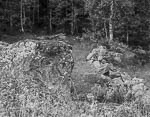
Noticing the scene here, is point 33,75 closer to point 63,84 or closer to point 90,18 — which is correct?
point 63,84

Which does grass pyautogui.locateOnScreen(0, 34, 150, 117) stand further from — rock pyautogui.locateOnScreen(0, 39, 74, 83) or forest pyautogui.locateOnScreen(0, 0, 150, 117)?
rock pyautogui.locateOnScreen(0, 39, 74, 83)

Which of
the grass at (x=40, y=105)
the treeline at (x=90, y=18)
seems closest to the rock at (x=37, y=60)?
the grass at (x=40, y=105)

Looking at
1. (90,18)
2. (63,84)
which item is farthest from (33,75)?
(90,18)

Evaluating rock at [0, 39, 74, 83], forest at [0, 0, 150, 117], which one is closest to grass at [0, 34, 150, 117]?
forest at [0, 0, 150, 117]

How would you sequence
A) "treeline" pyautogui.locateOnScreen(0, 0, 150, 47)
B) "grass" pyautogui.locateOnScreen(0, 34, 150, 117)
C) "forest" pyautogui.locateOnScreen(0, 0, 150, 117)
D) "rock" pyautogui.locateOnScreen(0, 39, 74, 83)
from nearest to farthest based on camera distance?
"grass" pyautogui.locateOnScreen(0, 34, 150, 117) < "forest" pyautogui.locateOnScreen(0, 0, 150, 117) < "rock" pyautogui.locateOnScreen(0, 39, 74, 83) < "treeline" pyautogui.locateOnScreen(0, 0, 150, 47)

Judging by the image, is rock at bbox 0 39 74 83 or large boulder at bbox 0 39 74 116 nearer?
large boulder at bbox 0 39 74 116

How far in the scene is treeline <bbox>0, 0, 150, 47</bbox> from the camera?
17891 mm

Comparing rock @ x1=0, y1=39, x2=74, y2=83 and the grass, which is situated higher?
rock @ x1=0, y1=39, x2=74, y2=83

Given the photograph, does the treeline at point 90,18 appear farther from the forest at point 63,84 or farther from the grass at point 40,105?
the grass at point 40,105

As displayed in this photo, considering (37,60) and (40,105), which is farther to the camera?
(37,60)

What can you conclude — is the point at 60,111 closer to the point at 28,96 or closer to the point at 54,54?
the point at 28,96

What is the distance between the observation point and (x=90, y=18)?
71.2 ft

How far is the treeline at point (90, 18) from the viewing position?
1789 centimetres

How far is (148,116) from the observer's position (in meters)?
3.59
